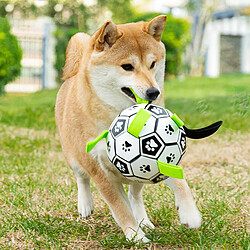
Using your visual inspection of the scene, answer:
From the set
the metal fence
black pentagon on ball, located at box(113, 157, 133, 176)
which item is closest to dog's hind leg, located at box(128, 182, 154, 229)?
black pentagon on ball, located at box(113, 157, 133, 176)

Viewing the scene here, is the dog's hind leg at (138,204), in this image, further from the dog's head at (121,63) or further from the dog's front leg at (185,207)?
the dog's head at (121,63)

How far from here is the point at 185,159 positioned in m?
4.67

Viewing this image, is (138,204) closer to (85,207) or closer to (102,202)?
(85,207)

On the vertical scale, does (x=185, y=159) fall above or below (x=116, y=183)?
below

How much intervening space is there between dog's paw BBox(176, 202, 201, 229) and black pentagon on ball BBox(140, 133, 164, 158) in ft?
1.25

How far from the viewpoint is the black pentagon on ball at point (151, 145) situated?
2.18 metres

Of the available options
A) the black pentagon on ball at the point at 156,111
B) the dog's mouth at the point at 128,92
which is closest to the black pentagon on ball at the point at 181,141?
the black pentagon on ball at the point at 156,111

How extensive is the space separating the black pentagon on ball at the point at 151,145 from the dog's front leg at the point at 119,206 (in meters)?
0.45

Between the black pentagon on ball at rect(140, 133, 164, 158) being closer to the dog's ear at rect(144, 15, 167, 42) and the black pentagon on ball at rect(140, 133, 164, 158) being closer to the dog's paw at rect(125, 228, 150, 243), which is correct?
the dog's paw at rect(125, 228, 150, 243)

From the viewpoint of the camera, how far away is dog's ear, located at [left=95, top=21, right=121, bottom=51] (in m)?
2.49

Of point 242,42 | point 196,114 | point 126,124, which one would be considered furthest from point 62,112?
point 242,42

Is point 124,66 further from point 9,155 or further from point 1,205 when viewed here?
point 9,155

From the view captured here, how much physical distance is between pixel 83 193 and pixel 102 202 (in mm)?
213

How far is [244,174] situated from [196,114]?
343 cm
